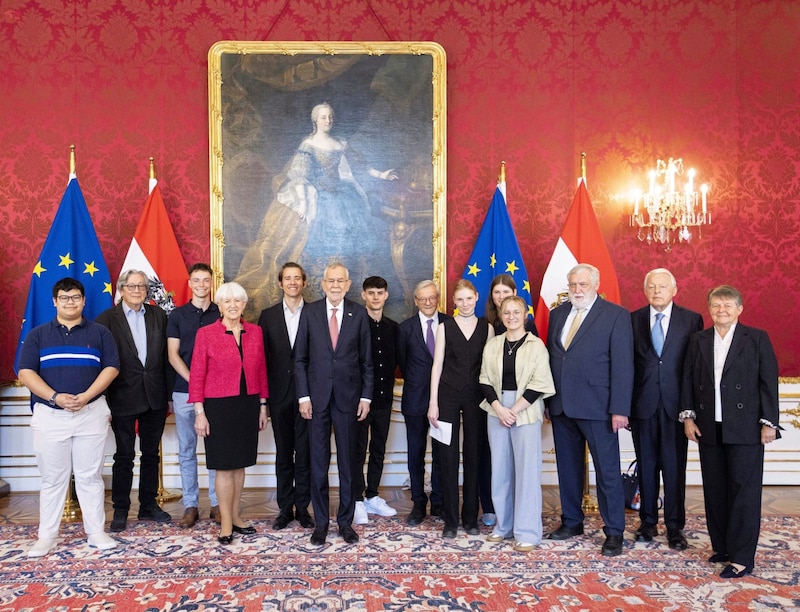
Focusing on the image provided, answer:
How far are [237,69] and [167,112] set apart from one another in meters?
0.69

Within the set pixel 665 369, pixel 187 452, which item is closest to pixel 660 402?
pixel 665 369

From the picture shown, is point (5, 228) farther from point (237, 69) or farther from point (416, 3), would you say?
point (416, 3)

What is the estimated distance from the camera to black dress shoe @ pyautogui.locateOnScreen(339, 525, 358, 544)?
Answer: 3846mm

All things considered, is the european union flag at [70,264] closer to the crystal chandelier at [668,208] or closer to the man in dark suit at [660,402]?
the man in dark suit at [660,402]

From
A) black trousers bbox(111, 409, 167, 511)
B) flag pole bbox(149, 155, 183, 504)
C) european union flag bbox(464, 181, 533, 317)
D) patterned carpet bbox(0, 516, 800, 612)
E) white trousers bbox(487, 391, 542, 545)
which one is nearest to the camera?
patterned carpet bbox(0, 516, 800, 612)

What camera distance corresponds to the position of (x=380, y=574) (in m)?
3.38

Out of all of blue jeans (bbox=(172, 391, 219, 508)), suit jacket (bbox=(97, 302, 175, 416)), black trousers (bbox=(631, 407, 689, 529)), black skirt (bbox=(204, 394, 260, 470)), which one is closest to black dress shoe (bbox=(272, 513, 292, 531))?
blue jeans (bbox=(172, 391, 219, 508))

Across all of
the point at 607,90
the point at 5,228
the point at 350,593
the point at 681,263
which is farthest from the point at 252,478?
the point at 607,90

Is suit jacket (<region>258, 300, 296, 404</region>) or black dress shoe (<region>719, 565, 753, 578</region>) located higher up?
suit jacket (<region>258, 300, 296, 404</region>)

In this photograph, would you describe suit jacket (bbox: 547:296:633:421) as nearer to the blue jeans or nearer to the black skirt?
the black skirt

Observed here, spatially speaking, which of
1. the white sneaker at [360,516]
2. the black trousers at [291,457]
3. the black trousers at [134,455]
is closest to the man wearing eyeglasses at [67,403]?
the black trousers at [134,455]

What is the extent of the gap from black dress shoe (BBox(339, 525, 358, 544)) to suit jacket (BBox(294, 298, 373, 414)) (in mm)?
709

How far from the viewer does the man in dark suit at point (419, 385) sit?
4254 mm

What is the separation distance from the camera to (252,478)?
5.24 metres
